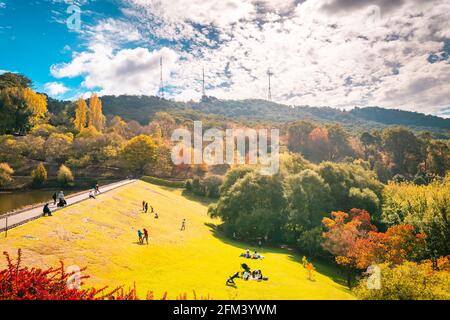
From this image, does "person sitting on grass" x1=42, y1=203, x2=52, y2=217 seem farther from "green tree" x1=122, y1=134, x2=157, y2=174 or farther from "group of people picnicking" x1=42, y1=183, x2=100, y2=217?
A: "green tree" x1=122, y1=134, x2=157, y2=174

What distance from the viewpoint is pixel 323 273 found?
41.7m

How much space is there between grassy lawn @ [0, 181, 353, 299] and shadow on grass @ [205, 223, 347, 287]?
269mm

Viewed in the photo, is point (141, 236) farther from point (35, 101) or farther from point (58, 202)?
point (35, 101)

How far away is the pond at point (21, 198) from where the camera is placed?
5931cm

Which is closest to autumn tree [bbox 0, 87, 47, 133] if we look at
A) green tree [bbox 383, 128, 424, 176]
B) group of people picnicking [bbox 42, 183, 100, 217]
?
group of people picnicking [bbox 42, 183, 100, 217]

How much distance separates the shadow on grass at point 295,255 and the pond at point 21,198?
3533 centimetres

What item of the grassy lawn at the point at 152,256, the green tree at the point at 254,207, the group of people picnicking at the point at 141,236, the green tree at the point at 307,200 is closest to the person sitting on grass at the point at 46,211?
the grassy lawn at the point at 152,256

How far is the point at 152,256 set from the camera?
32344 mm

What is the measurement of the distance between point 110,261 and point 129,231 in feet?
41.0

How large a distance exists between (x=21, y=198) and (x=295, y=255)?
55.7m

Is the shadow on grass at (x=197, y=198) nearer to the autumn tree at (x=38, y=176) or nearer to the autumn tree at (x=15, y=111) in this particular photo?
the autumn tree at (x=38, y=176)
